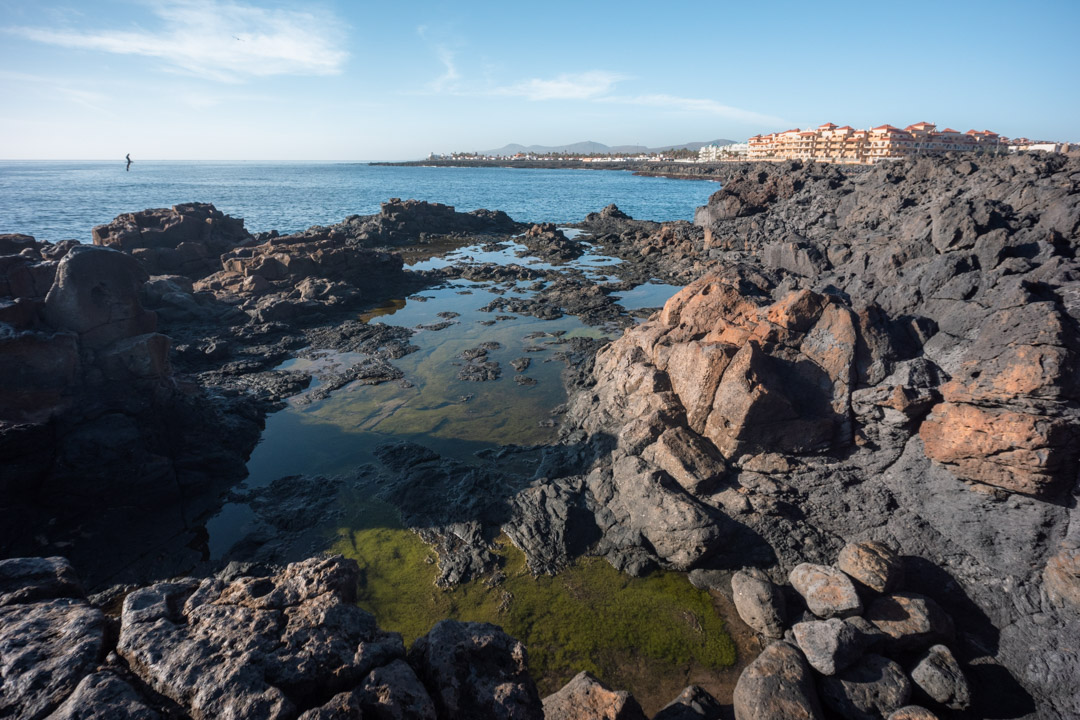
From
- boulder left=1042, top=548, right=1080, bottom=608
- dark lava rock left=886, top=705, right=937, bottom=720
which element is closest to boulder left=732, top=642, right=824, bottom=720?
dark lava rock left=886, top=705, right=937, bottom=720

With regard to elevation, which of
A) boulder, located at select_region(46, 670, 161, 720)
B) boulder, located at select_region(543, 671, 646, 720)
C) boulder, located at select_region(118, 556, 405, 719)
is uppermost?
boulder, located at select_region(46, 670, 161, 720)

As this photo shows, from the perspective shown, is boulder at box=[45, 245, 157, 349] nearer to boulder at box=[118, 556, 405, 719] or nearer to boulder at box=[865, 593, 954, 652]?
boulder at box=[118, 556, 405, 719]

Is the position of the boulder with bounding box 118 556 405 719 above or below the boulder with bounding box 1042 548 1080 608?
above

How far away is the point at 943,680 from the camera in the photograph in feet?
21.9

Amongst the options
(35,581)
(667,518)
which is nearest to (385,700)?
(35,581)

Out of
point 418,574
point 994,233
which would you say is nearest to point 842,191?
point 994,233

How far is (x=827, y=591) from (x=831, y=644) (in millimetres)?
1114

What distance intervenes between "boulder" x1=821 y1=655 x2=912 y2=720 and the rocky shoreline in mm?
33

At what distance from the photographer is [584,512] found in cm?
1088

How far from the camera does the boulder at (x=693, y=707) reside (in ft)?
21.7

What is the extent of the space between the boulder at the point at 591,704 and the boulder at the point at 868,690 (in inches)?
108

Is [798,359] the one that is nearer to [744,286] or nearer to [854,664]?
[744,286]

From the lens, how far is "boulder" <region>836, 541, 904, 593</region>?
7.75 m

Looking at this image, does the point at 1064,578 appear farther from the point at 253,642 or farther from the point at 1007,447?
the point at 253,642
